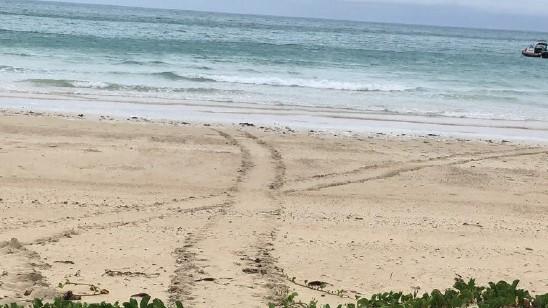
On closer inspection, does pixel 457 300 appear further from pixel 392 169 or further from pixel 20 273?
pixel 392 169

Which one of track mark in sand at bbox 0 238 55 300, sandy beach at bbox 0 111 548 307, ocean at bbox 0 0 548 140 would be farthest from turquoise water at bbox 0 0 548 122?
track mark in sand at bbox 0 238 55 300

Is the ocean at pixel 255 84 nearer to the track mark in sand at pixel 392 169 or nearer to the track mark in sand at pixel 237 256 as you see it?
the track mark in sand at pixel 392 169

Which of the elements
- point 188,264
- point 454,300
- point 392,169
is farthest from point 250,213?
point 392,169

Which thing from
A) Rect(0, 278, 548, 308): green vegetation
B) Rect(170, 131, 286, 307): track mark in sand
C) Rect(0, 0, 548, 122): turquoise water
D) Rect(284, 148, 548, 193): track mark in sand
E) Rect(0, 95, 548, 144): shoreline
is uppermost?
Rect(0, 278, 548, 308): green vegetation

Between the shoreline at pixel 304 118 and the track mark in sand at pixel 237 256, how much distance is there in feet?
18.5

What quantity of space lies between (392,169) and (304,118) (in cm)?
536

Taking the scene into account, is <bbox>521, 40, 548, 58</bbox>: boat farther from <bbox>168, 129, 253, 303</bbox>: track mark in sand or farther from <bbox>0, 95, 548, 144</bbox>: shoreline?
<bbox>168, 129, 253, 303</bbox>: track mark in sand

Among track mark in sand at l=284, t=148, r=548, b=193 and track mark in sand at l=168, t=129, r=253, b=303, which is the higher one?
track mark in sand at l=168, t=129, r=253, b=303

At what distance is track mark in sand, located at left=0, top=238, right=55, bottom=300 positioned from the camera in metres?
4.53

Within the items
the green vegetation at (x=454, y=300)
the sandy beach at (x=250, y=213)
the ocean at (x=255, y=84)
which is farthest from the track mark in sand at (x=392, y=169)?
the green vegetation at (x=454, y=300)

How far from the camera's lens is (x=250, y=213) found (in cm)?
715

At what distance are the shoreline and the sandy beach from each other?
1677 millimetres

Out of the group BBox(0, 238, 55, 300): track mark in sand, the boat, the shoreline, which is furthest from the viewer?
the boat

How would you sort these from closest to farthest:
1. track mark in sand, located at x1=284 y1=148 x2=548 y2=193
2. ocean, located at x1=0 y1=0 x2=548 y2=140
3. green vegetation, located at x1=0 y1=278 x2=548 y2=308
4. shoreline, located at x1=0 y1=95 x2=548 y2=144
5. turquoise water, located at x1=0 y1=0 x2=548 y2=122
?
green vegetation, located at x1=0 y1=278 x2=548 y2=308
track mark in sand, located at x1=284 y1=148 x2=548 y2=193
shoreline, located at x1=0 y1=95 x2=548 y2=144
ocean, located at x1=0 y1=0 x2=548 y2=140
turquoise water, located at x1=0 y1=0 x2=548 y2=122
